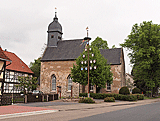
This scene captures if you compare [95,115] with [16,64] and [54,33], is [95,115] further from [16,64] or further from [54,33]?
[54,33]

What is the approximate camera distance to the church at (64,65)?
4084cm

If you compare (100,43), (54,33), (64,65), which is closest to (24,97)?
(64,65)

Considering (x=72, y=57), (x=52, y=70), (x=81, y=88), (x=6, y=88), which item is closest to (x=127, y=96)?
(x=81, y=88)

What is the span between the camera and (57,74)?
4253cm

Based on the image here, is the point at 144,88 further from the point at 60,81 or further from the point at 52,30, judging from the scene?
the point at 52,30

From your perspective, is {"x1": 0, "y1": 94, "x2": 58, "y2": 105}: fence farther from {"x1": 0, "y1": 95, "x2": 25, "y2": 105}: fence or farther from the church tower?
the church tower

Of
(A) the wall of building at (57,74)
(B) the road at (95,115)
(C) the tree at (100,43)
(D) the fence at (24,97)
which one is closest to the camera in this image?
(B) the road at (95,115)

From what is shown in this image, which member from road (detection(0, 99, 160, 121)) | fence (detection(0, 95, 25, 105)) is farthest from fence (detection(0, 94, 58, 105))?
road (detection(0, 99, 160, 121))

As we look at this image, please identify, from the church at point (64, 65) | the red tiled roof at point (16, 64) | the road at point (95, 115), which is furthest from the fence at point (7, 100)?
the church at point (64, 65)

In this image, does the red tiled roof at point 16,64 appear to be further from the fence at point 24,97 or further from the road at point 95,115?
the road at point 95,115

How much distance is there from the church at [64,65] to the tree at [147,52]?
11.9 ft

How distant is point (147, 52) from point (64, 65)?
17.5 metres

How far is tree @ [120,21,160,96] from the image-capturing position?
Answer: 38656mm

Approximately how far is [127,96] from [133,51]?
50.4 feet
